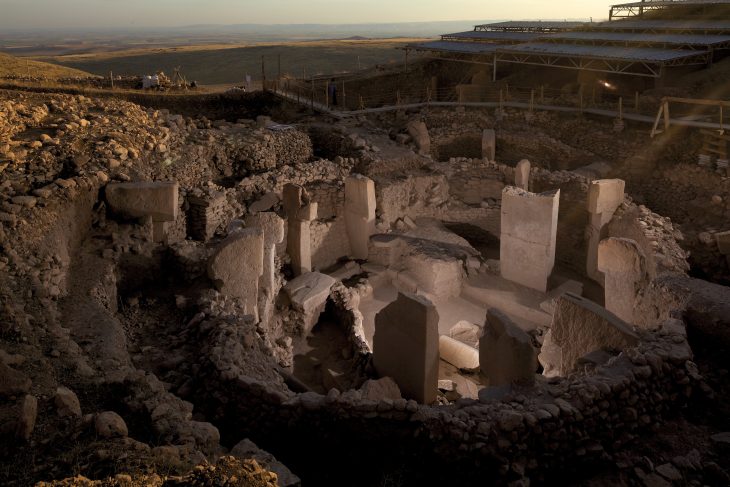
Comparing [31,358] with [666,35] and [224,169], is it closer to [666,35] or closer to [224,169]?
[224,169]

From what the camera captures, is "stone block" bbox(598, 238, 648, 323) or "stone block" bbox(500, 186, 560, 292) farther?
"stone block" bbox(500, 186, 560, 292)

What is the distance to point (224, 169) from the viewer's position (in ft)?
40.8

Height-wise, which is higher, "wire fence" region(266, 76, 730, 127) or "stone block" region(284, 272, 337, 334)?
"wire fence" region(266, 76, 730, 127)

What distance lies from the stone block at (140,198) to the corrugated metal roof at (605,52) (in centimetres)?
1390

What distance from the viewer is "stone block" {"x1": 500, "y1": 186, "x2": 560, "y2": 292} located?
34.8 feet

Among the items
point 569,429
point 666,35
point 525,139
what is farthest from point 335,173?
point 666,35

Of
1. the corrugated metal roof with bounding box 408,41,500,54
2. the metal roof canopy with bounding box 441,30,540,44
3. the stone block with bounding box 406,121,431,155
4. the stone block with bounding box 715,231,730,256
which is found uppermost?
the metal roof canopy with bounding box 441,30,540,44

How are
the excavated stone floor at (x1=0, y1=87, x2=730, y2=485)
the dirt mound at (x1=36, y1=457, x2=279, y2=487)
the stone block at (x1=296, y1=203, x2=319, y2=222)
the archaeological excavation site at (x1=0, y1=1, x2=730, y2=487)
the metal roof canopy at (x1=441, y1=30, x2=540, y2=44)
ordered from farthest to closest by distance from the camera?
the metal roof canopy at (x1=441, y1=30, x2=540, y2=44), the stone block at (x1=296, y1=203, x2=319, y2=222), the archaeological excavation site at (x1=0, y1=1, x2=730, y2=487), the excavated stone floor at (x1=0, y1=87, x2=730, y2=485), the dirt mound at (x1=36, y1=457, x2=279, y2=487)

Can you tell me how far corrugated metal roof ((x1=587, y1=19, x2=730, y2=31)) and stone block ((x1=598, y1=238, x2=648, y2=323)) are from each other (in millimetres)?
13442

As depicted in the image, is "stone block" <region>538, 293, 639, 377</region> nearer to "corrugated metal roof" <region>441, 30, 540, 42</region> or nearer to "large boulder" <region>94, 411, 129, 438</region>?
"large boulder" <region>94, 411, 129, 438</region>

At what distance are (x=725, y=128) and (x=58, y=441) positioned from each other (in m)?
15.3

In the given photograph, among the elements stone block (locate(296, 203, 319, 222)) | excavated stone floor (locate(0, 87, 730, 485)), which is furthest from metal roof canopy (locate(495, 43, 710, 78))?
stone block (locate(296, 203, 319, 222))

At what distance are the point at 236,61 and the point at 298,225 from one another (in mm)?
40436

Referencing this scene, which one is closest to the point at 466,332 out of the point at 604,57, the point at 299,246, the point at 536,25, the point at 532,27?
the point at 299,246
